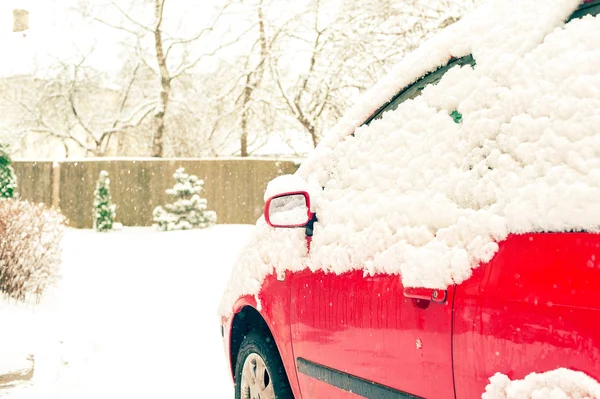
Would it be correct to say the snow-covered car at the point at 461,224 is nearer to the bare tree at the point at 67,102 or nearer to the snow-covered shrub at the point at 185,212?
the snow-covered shrub at the point at 185,212

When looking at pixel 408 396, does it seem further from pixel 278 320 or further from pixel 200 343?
pixel 200 343

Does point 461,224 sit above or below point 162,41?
below

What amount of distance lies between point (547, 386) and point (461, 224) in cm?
50

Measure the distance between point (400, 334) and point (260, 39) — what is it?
826 inches

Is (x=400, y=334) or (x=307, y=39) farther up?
(x=307, y=39)

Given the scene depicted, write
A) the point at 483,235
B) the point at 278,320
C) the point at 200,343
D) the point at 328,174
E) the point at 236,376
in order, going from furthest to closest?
1. the point at 200,343
2. the point at 236,376
3. the point at 278,320
4. the point at 328,174
5. the point at 483,235

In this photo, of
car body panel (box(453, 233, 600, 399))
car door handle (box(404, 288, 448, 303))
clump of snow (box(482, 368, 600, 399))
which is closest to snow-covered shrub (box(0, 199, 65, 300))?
car door handle (box(404, 288, 448, 303))

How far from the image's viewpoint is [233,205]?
A: 2025 centimetres

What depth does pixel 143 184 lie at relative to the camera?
67.6 ft

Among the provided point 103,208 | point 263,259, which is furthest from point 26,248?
point 103,208

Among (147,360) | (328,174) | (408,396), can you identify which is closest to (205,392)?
(147,360)

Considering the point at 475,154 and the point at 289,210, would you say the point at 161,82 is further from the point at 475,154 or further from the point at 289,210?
the point at 475,154

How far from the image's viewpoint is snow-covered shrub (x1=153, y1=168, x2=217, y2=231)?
58.1 ft

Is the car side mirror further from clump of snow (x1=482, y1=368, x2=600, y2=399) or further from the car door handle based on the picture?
clump of snow (x1=482, y1=368, x2=600, y2=399)
